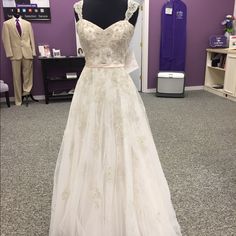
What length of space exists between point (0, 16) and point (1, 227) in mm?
3847

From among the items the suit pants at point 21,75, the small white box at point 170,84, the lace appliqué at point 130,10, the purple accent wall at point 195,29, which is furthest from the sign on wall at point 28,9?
the lace appliqué at point 130,10

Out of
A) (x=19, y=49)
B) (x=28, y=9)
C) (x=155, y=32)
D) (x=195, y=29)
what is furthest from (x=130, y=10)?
(x=195, y=29)

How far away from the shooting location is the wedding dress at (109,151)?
127 centimetres

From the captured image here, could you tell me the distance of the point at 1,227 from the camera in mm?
1636

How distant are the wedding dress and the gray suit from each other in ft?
10.9

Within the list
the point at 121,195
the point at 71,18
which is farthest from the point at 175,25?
the point at 121,195

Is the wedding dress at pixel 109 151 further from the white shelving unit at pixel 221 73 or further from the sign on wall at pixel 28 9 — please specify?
the white shelving unit at pixel 221 73

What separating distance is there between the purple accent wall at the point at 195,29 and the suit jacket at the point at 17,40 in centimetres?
226

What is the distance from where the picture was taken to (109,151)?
1292 millimetres

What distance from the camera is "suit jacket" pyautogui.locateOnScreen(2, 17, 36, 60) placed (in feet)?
13.7

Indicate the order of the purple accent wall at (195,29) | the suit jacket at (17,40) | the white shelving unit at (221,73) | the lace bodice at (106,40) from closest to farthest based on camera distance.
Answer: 1. the lace bodice at (106,40)
2. the suit jacket at (17,40)
3. the white shelving unit at (221,73)
4. the purple accent wall at (195,29)

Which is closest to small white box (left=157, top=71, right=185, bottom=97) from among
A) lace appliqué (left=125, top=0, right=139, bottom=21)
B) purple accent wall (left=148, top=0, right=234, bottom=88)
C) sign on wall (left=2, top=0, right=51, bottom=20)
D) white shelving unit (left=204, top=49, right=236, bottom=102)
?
purple accent wall (left=148, top=0, right=234, bottom=88)

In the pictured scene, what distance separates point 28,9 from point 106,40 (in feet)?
12.5

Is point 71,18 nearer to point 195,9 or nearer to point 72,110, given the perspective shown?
point 195,9
